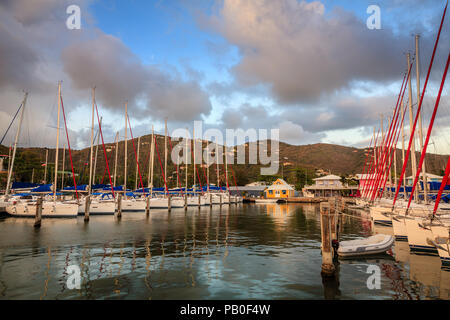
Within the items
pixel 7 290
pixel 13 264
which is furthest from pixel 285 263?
pixel 13 264

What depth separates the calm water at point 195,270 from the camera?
11883 millimetres

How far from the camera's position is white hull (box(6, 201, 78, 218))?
1507 inches

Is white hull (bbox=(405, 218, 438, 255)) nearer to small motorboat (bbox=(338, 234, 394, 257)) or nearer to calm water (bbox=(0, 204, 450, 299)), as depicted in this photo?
calm water (bbox=(0, 204, 450, 299))

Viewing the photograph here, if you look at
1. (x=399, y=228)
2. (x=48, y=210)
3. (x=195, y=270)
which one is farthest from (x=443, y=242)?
(x=48, y=210)

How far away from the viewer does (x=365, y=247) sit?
18562mm

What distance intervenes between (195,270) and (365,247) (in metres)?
11.2

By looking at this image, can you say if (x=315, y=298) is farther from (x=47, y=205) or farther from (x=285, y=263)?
(x=47, y=205)

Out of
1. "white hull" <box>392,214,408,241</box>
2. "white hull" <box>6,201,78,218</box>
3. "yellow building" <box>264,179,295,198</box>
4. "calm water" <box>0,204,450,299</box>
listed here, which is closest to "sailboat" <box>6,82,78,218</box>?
"white hull" <box>6,201,78,218</box>

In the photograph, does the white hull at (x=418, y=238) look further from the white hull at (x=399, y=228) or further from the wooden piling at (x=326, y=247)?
the wooden piling at (x=326, y=247)

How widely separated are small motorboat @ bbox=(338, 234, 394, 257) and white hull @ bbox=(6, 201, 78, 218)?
113ft

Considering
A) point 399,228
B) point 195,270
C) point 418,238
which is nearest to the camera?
point 195,270

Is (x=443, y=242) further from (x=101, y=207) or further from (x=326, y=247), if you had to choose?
(x=101, y=207)
